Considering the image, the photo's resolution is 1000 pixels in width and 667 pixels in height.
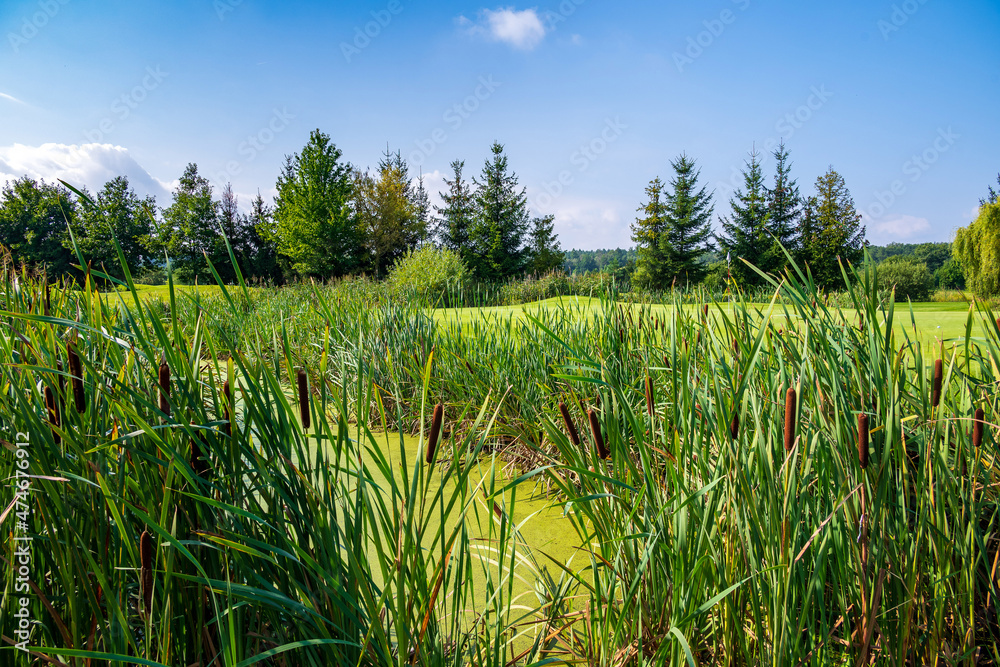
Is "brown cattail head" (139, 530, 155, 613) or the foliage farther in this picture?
the foliage

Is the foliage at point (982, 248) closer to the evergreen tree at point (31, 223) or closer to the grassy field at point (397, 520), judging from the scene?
the grassy field at point (397, 520)

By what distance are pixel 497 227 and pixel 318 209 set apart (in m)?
11.4

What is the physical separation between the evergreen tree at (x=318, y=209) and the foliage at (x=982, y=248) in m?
29.1

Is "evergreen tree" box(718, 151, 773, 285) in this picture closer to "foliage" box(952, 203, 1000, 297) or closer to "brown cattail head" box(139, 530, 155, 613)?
"foliage" box(952, 203, 1000, 297)

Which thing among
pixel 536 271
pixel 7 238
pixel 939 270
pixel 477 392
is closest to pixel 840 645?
pixel 477 392

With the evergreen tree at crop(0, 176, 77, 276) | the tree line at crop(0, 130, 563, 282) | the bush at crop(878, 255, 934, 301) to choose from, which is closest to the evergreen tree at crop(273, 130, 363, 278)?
the tree line at crop(0, 130, 563, 282)

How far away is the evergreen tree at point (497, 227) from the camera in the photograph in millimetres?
33594

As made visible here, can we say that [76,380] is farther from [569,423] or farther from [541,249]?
[541,249]

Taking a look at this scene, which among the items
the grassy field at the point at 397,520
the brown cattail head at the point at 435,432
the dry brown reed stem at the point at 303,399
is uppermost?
the dry brown reed stem at the point at 303,399

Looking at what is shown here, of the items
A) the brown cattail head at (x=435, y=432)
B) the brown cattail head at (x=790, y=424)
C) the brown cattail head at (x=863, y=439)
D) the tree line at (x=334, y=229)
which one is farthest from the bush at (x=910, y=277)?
the brown cattail head at (x=435, y=432)

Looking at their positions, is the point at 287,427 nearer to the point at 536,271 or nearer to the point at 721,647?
the point at 721,647

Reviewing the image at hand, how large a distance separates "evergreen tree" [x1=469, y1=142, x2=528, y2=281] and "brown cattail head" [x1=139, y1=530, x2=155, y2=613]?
32580mm

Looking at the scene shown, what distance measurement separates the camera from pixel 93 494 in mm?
853

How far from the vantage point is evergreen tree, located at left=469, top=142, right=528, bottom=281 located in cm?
3359
